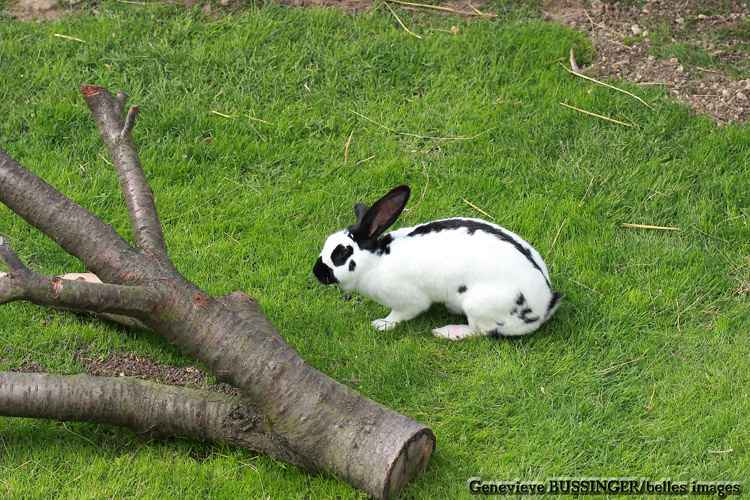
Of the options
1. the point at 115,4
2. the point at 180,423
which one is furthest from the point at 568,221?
the point at 115,4

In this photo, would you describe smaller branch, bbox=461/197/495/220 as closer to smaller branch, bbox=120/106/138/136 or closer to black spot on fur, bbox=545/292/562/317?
black spot on fur, bbox=545/292/562/317

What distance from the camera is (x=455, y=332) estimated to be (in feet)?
13.9

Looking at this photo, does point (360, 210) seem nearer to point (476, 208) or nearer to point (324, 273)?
point (324, 273)

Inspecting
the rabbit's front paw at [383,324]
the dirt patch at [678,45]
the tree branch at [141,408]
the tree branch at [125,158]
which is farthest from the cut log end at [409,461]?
the dirt patch at [678,45]

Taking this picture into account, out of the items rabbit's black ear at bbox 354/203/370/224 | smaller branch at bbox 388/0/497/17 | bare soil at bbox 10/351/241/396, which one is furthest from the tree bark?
smaller branch at bbox 388/0/497/17

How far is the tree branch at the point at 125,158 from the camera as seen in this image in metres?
3.87

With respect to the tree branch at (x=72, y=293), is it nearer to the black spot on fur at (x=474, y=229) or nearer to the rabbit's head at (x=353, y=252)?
the rabbit's head at (x=353, y=252)

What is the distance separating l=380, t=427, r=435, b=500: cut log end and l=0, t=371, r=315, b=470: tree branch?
39 cm

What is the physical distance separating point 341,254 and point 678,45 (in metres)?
3.42

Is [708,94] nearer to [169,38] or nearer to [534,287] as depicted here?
[534,287]

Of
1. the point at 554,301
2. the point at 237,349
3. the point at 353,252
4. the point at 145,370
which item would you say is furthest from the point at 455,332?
the point at 145,370

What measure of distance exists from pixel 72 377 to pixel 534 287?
89.5 inches

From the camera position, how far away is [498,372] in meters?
3.97

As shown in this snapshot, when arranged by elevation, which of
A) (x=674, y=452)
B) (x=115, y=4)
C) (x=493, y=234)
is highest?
(x=115, y=4)
